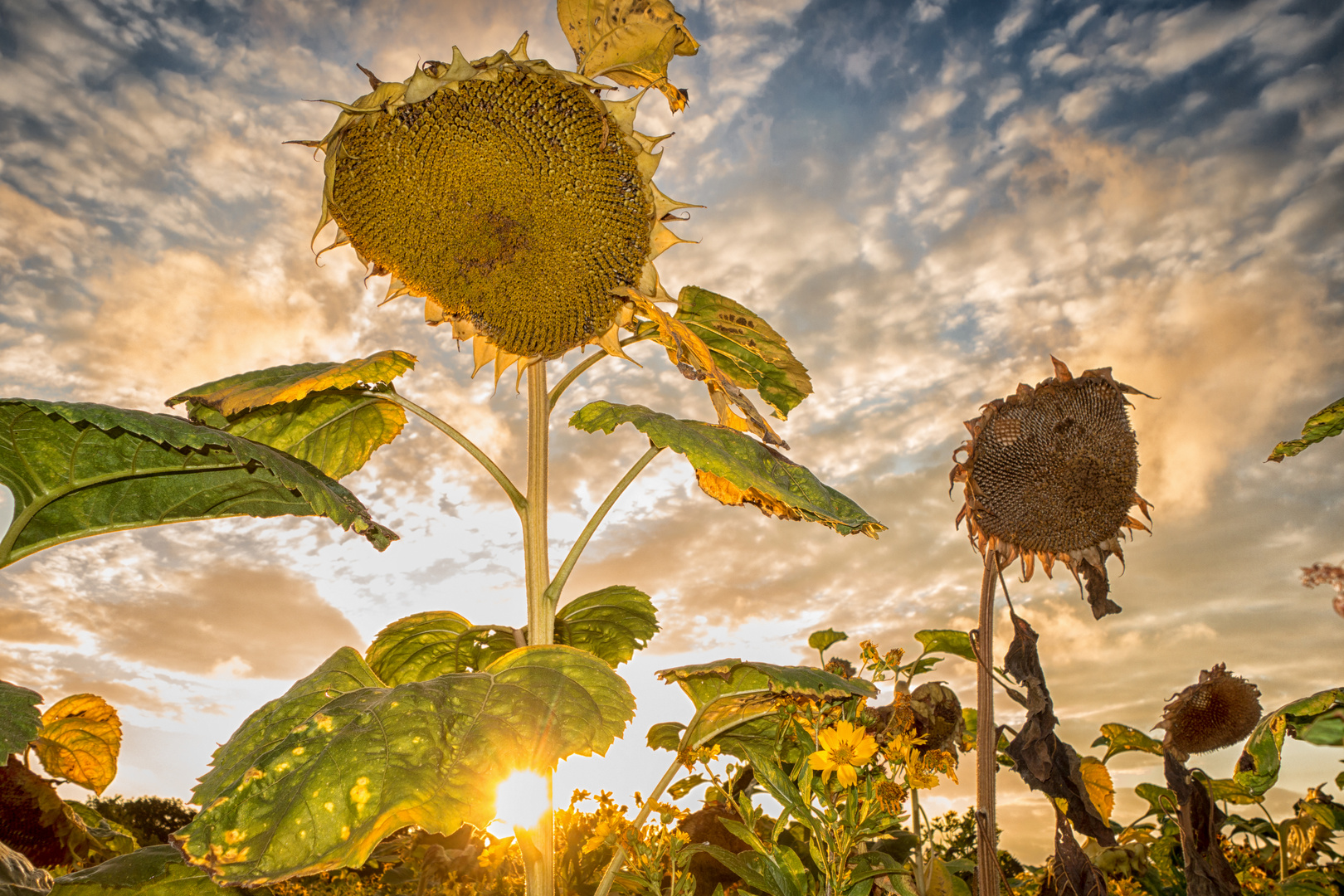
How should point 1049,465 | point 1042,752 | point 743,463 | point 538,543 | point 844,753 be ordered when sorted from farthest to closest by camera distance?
1. point 1049,465
2. point 1042,752
3. point 538,543
4. point 743,463
5. point 844,753

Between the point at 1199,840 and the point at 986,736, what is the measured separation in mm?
844

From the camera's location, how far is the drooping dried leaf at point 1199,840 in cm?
291

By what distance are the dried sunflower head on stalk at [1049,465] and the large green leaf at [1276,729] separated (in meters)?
1.70

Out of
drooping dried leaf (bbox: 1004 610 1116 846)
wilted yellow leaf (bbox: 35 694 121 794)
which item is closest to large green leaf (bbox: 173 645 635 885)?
drooping dried leaf (bbox: 1004 610 1116 846)

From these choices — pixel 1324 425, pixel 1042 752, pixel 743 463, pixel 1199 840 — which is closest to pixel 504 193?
pixel 743 463

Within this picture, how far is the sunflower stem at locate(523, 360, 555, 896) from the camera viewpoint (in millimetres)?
1963

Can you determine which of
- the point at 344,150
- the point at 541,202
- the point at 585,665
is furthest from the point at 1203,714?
the point at 344,150

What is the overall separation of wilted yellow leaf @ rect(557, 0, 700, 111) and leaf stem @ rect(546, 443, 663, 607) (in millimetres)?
994

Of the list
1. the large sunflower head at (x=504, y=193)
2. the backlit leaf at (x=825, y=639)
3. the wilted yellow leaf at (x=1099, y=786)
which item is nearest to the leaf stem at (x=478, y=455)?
the large sunflower head at (x=504, y=193)

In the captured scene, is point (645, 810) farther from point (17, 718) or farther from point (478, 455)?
point (17, 718)

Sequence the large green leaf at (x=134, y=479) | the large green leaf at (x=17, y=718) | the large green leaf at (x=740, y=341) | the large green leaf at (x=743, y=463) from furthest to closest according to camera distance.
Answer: the large green leaf at (x=740, y=341), the large green leaf at (x=743, y=463), the large green leaf at (x=134, y=479), the large green leaf at (x=17, y=718)

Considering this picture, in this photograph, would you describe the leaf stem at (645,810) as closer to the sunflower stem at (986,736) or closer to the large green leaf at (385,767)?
the large green leaf at (385,767)

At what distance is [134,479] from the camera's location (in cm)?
191

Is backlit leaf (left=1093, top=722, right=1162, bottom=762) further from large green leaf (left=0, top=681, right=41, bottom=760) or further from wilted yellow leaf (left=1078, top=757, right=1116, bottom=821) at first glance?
large green leaf (left=0, top=681, right=41, bottom=760)
